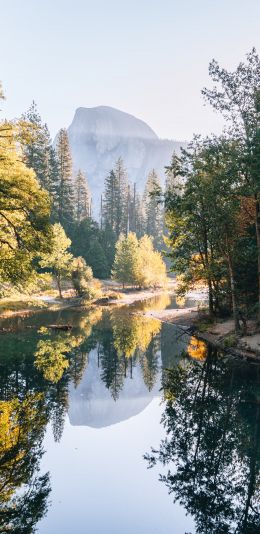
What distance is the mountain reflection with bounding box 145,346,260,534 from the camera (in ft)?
31.7

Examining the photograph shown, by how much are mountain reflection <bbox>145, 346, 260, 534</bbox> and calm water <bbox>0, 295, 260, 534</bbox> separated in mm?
38

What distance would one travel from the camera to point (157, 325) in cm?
3812

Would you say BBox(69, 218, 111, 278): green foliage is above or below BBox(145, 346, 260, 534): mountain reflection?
above

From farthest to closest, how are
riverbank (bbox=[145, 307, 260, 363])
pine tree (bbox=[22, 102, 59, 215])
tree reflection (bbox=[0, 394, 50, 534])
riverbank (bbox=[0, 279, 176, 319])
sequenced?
1. pine tree (bbox=[22, 102, 59, 215])
2. riverbank (bbox=[0, 279, 176, 319])
3. riverbank (bbox=[145, 307, 260, 363])
4. tree reflection (bbox=[0, 394, 50, 534])

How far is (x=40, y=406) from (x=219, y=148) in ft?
53.9

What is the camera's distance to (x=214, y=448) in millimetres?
12758

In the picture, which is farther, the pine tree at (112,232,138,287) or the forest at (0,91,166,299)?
the pine tree at (112,232,138,287)

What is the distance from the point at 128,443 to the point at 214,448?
3197 millimetres

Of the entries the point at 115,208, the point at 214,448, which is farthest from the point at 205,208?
the point at 115,208

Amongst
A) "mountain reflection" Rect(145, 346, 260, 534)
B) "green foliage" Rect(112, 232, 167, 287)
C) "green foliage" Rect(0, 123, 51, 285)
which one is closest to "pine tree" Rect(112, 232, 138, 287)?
"green foliage" Rect(112, 232, 167, 287)

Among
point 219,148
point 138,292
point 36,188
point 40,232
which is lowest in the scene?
point 138,292

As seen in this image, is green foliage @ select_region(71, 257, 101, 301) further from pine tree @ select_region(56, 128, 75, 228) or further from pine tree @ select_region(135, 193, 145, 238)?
pine tree @ select_region(135, 193, 145, 238)

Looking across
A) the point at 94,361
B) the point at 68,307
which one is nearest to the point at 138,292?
the point at 68,307

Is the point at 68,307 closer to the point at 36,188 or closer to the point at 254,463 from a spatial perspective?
the point at 36,188
